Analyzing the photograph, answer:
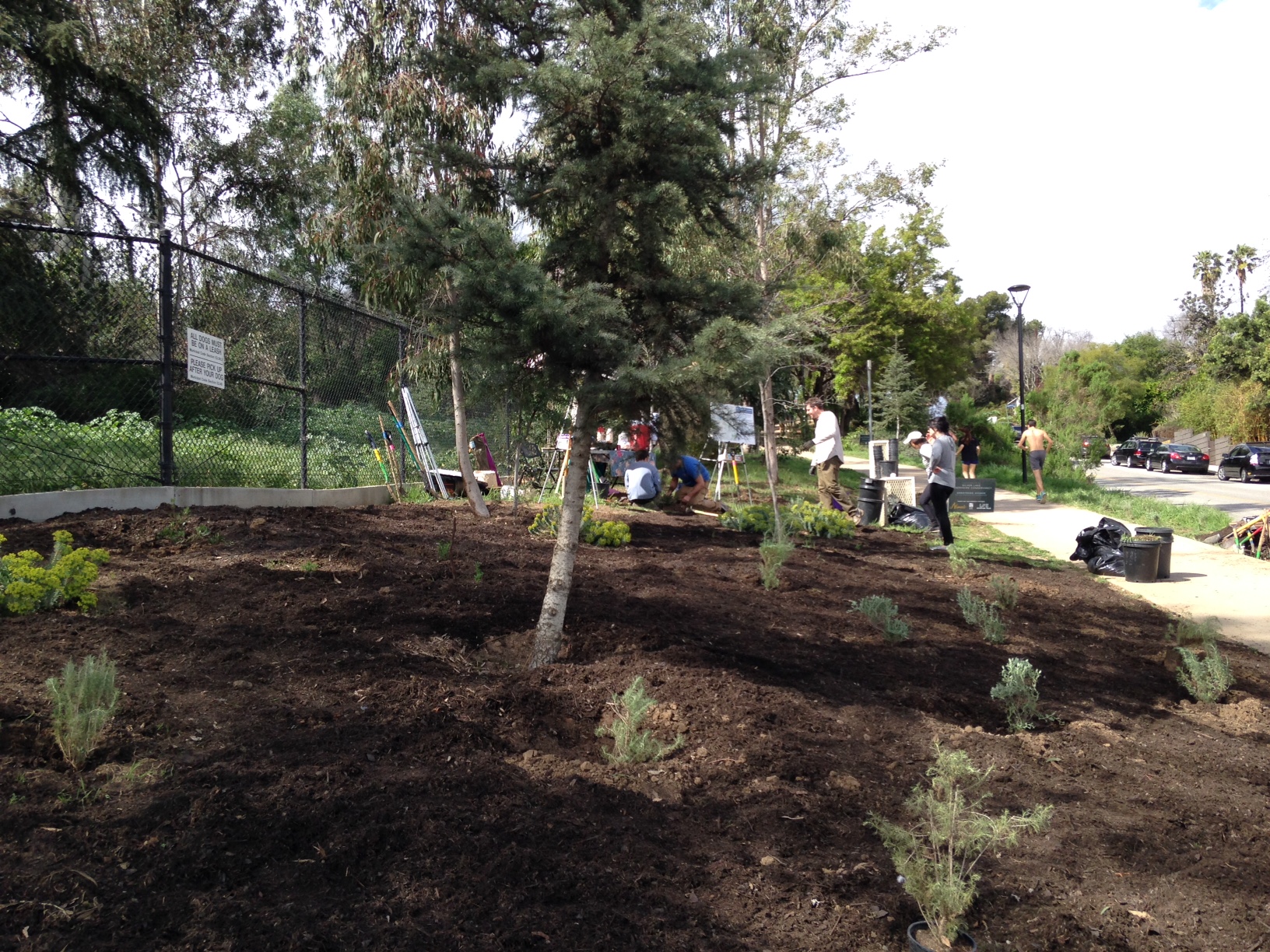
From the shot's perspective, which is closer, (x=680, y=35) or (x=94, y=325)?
(x=680, y=35)

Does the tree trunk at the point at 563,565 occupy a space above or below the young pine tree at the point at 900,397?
below

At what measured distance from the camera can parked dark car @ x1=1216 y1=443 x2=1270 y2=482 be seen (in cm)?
3456

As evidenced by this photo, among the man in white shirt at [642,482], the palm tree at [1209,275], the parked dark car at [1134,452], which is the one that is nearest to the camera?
the man in white shirt at [642,482]

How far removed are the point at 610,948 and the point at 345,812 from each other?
37.1 inches

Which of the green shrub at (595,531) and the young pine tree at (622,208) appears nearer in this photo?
the young pine tree at (622,208)

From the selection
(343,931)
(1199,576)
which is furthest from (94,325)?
(1199,576)

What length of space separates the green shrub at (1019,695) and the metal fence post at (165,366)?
6.45 meters

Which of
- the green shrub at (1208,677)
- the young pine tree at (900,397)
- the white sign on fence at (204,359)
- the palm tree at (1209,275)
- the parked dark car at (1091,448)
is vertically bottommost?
the green shrub at (1208,677)

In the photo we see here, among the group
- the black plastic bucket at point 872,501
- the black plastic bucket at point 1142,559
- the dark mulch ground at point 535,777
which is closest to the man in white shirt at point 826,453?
the black plastic bucket at point 872,501

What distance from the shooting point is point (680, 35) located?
4.32m

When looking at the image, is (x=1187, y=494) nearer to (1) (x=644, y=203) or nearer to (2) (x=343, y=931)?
(1) (x=644, y=203)

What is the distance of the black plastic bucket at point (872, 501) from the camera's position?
45.8 feet

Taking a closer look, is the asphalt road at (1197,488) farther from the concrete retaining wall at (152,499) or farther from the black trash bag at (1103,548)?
the concrete retaining wall at (152,499)

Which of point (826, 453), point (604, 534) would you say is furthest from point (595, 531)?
point (826, 453)
